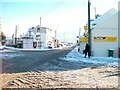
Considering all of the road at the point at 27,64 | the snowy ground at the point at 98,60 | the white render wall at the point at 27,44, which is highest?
the white render wall at the point at 27,44

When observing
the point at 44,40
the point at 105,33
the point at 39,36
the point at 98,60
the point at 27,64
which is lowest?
the point at 27,64

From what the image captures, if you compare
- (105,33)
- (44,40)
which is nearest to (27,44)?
(44,40)

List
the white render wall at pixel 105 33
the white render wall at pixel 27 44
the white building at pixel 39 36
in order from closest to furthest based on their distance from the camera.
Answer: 1. the white render wall at pixel 105 33
2. the white render wall at pixel 27 44
3. the white building at pixel 39 36

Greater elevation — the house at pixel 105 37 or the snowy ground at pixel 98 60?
the house at pixel 105 37

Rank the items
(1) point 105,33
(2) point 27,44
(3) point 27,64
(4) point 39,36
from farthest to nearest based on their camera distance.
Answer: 1. (4) point 39,36
2. (2) point 27,44
3. (1) point 105,33
4. (3) point 27,64

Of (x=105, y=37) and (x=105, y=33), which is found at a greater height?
(x=105, y=33)

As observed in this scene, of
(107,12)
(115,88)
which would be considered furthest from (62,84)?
(107,12)

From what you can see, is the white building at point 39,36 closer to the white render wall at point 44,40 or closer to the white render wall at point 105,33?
the white render wall at point 44,40

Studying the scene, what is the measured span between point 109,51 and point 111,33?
2.29 m

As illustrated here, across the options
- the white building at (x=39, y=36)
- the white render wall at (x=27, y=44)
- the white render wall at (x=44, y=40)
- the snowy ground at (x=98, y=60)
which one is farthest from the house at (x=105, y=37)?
the white render wall at (x=44, y=40)

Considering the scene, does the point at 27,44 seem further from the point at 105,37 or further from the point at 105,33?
the point at 105,37

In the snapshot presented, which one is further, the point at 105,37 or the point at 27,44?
the point at 27,44

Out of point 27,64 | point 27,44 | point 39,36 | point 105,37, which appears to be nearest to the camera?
point 27,64

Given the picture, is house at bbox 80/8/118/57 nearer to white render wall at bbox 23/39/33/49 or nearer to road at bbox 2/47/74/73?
road at bbox 2/47/74/73
